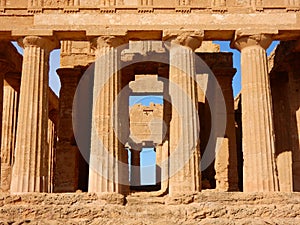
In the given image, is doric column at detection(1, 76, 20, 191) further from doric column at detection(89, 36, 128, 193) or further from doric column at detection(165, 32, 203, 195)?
doric column at detection(165, 32, 203, 195)

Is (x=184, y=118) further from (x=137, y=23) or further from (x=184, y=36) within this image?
(x=137, y=23)

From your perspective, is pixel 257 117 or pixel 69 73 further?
pixel 69 73

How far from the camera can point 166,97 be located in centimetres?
2558

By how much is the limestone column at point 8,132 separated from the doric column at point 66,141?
2186mm

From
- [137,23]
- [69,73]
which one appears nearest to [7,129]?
[69,73]

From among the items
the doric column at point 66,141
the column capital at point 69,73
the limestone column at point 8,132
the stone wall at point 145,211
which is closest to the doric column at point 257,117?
the stone wall at point 145,211

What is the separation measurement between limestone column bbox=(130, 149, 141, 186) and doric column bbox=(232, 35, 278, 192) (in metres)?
16.2

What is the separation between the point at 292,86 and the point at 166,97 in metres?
6.23

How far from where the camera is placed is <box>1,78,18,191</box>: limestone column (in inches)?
955

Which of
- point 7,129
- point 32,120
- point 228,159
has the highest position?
point 7,129

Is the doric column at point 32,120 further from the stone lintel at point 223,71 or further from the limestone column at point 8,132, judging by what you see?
the stone lintel at point 223,71

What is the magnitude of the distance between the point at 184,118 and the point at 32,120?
571 cm

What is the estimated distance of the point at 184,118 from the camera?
19297 millimetres

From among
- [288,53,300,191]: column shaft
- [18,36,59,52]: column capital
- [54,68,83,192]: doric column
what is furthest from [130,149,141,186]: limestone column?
[18,36,59,52]: column capital
